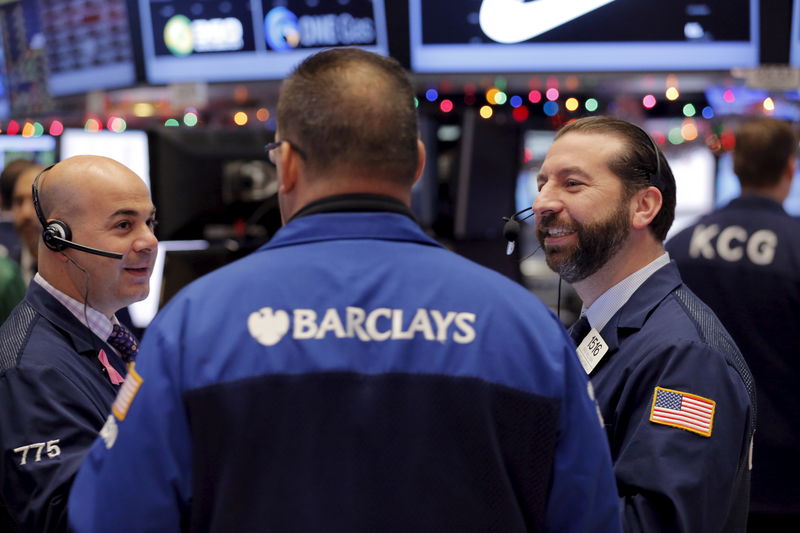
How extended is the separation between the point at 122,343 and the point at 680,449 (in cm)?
116

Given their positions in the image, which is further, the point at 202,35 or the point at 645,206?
the point at 202,35

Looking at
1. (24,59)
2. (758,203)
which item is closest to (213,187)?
(758,203)

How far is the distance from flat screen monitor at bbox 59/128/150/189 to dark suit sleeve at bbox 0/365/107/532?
1.93 metres

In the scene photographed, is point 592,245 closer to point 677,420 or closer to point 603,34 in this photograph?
point 677,420

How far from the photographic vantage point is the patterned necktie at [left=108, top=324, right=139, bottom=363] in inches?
81.0

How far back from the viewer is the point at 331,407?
46.9 inches

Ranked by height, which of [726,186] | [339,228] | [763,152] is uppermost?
[339,228]

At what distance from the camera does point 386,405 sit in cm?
120

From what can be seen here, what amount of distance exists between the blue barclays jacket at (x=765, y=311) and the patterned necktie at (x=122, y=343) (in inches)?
68.9

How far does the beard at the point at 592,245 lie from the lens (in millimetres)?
1934

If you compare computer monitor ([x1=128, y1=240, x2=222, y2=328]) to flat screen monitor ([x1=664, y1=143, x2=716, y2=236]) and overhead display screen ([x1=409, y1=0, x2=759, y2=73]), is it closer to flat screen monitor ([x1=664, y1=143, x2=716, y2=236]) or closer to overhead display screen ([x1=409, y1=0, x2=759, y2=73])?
overhead display screen ([x1=409, y1=0, x2=759, y2=73])

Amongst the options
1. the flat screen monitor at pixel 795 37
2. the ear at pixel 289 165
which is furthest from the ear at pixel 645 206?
the flat screen monitor at pixel 795 37

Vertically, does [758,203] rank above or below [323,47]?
below

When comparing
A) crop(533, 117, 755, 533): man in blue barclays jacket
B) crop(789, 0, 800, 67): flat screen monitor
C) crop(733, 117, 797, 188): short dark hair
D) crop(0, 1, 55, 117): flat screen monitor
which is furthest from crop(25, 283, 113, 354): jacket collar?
crop(0, 1, 55, 117): flat screen monitor
